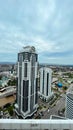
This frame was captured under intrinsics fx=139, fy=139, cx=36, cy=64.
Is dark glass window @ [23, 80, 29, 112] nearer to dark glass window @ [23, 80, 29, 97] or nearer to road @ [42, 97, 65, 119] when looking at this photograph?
dark glass window @ [23, 80, 29, 97]

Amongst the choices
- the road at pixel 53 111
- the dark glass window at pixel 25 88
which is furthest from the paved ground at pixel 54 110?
the dark glass window at pixel 25 88

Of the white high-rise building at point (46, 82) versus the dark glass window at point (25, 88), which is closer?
the dark glass window at point (25, 88)

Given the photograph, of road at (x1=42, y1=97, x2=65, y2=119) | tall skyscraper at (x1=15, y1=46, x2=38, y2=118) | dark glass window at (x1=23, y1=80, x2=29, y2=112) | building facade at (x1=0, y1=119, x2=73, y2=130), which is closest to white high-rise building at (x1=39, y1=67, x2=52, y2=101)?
road at (x1=42, y1=97, x2=65, y2=119)

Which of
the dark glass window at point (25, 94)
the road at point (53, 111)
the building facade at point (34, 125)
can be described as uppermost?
the building facade at point (34, 125)

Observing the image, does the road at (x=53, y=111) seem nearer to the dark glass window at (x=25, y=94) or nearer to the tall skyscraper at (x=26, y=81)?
the tall skyscraper at (x=26, y=81)

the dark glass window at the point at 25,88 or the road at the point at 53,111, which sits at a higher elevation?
the dark glass window at the point at 25,88

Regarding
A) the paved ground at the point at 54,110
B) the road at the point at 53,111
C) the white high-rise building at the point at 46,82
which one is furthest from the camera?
the white high-rise building at the point at 46,82

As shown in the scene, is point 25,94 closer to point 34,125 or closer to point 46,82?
point 46,82

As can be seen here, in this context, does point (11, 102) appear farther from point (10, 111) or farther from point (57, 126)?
point (57, 126)

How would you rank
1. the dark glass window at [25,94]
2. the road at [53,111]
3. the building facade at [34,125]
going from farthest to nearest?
the road at [53,111]
the dark glass window at [25,94]
the building facade at [34,125]
